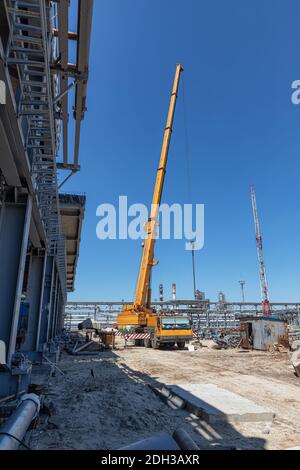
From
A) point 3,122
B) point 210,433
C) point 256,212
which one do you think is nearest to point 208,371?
point 210,433

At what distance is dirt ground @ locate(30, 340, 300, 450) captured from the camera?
18.4 feet

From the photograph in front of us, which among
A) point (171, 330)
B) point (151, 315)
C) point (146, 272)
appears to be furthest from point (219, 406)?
point (151, 315)

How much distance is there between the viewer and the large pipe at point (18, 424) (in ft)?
13.6

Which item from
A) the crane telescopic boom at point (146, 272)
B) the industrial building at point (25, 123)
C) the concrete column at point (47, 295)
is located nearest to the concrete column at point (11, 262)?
the industrial building at point (25, 123)

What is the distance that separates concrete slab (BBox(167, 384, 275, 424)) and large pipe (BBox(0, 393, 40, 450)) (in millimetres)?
3403

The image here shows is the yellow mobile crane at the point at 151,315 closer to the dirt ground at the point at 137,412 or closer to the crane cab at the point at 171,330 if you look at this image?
the crane cab at the point at 171,330

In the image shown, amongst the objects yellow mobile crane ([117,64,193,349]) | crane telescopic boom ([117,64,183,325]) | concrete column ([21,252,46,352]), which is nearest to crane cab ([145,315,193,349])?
yellow mobile crane ([117,64,193,349])

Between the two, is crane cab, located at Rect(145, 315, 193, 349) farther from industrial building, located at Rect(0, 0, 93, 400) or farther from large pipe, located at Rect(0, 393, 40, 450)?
large pipe, located at Rect(0, 393, 40, 450)

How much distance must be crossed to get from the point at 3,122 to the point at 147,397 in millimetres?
7269

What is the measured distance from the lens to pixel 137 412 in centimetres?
707

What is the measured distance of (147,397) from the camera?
28.4 ft

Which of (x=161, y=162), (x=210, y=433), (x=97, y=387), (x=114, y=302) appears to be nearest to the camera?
(x=210, y=433)
